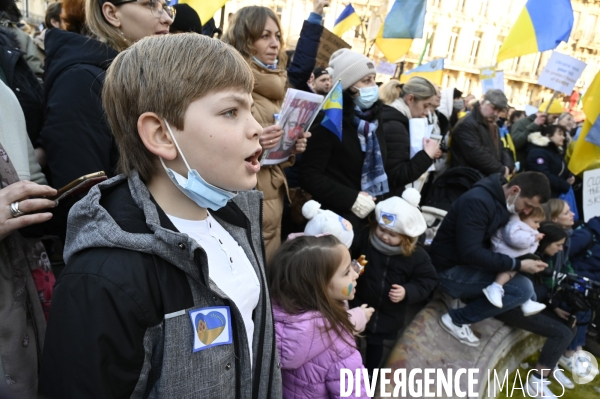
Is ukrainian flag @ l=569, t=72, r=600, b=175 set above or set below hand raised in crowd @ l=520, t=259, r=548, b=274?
above

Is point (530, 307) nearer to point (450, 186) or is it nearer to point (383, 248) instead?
point (450, 186)

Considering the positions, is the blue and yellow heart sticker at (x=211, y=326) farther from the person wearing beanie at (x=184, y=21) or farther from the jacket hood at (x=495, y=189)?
the jacket hood at (x=495, y=189)

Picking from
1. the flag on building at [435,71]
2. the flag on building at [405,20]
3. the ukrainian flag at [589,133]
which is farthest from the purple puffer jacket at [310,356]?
the flag on building at [435,71]

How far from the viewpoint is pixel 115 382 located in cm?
93

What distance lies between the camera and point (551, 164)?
20.4 ft

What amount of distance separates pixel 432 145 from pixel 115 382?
9.49ft

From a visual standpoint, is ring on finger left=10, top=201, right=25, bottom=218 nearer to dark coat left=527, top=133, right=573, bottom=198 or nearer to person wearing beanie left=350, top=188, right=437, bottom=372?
person wearing beanie left=350, top=188, right=437, bottom=372

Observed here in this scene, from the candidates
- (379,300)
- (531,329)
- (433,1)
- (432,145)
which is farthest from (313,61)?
(433,1)

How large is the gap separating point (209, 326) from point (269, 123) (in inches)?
61.2

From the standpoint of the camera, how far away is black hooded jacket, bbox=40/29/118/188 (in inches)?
56.0

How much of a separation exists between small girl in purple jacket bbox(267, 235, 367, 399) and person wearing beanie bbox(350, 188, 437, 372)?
0.79m

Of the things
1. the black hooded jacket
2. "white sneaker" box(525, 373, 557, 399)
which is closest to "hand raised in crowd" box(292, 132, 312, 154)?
the black hooded jacket

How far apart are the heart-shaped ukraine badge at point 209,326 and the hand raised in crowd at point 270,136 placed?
3.72ft

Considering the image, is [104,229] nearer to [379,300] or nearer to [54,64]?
[54,64]
